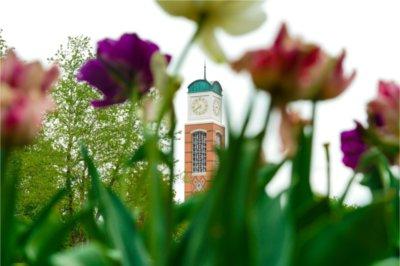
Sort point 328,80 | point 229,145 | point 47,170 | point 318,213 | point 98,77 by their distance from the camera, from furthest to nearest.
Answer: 1. point 47,170
2. point 98,77
3. point 318,213
4. point 328,80
5. point 229,145

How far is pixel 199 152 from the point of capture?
58188 mm

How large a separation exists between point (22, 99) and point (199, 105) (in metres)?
59.5

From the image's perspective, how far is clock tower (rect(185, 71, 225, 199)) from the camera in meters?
57.5

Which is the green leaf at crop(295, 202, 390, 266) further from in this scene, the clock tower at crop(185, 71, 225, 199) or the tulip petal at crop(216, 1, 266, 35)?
the clock tower at crop(185, 71, 225, 199)

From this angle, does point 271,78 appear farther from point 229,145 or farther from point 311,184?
point 311,184

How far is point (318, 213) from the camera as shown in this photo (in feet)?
3.28

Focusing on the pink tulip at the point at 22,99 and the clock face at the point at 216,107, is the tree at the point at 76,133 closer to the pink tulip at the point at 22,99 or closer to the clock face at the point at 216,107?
the pink tulip at the point at 22,99

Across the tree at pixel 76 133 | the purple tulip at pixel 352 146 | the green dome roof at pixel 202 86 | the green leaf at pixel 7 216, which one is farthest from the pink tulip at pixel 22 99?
the green dome roof at pixel 202 86

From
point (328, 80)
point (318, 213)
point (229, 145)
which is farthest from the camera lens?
point (318, 213)

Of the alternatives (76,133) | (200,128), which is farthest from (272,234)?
(200,128)

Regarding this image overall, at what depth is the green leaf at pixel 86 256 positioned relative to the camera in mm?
757

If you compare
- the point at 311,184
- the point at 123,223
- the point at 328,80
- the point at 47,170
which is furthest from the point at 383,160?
the point at 47,170

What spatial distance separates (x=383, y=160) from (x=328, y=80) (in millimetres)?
300

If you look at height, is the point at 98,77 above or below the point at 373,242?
above
